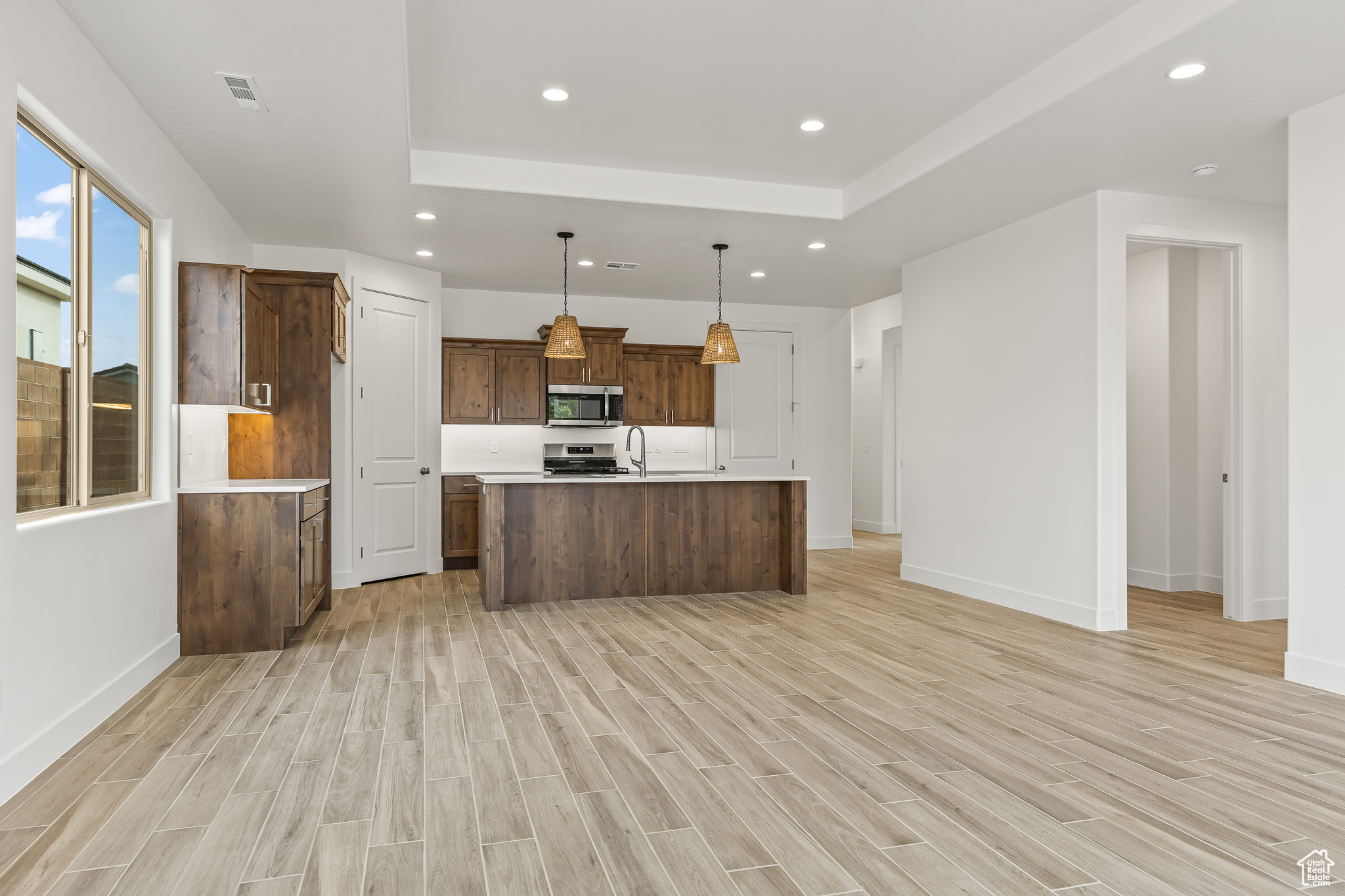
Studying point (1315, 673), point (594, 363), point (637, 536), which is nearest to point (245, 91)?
point (637, 536)

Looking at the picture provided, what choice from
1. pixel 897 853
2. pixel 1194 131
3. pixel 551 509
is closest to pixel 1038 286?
pixel 1194 131

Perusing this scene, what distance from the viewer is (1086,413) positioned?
196 inches

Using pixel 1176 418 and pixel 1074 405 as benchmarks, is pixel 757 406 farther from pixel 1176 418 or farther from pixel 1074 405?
pixel 1074 405

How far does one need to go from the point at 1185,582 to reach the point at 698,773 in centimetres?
549

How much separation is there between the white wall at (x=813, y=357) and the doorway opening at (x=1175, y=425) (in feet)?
10.2

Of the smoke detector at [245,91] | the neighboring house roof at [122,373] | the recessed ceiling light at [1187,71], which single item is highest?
the smoke detector at [245,91]

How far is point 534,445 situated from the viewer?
26.8ft

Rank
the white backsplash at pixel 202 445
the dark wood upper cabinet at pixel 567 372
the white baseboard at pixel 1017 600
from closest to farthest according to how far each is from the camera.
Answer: the white backsplash at pixel 202 445 → the white baseboard at pixel 1017 600 → the dark wood upper cabinet at pixel 567 372

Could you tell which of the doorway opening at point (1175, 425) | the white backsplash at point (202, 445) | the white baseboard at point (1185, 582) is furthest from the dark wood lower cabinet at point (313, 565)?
the white baseboard at point (1185, 582)

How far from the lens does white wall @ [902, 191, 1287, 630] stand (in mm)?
4902

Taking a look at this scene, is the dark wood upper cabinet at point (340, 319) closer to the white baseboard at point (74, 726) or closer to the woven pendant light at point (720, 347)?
the white baseboard at point (74, 726)

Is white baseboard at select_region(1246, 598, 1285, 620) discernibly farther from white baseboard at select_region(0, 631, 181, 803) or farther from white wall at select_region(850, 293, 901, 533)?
white baseboard at select_region(0, 631, 181, 803)

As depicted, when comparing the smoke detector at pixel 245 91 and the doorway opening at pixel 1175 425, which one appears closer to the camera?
the smoke detector at pixel 245 91

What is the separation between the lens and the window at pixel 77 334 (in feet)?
9.27
